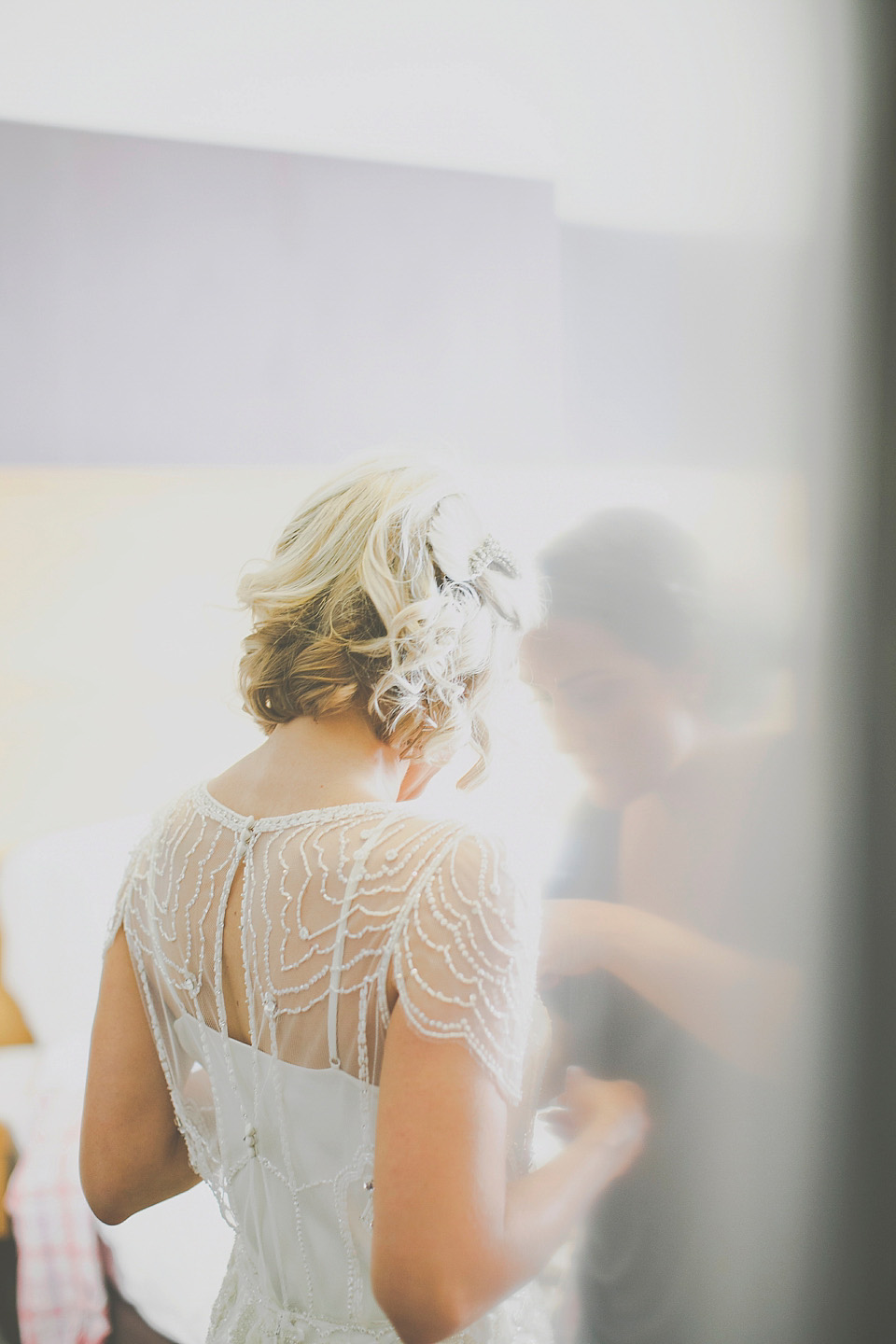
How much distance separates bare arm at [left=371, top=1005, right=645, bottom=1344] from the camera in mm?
586

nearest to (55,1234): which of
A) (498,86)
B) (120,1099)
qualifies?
(120,1099)

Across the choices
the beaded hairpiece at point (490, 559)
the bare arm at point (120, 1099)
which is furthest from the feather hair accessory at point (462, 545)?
the bare arm at point (120, 1099)

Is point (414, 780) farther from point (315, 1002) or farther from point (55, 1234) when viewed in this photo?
point (55, 1234)

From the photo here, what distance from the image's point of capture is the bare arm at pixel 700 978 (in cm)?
60

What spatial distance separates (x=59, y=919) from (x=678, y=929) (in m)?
1.12

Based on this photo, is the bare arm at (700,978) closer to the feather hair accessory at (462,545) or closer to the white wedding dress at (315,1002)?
the white wedding dress at (315,1002)

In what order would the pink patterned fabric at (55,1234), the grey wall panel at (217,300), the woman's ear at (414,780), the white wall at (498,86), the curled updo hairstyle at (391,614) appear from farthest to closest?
the pink patterned fabric at (55,1234)
the grey wall panel at (217,300)
the woman's ear at (414,780)
the curled updo hairstyle at (391,614)
the white wall at (498,86)

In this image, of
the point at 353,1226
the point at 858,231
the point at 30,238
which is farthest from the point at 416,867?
the point at 30,238

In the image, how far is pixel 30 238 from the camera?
3.75 ft

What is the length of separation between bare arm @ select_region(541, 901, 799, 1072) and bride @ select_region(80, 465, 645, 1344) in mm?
57

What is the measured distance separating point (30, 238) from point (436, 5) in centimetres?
63

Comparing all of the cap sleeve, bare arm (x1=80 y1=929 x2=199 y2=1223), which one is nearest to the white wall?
the cap sleeve

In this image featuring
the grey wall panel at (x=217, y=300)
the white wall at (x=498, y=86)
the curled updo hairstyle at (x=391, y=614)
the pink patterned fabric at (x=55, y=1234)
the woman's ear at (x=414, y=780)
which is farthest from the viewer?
the pink patterned fabric at (x=55, y=1234)

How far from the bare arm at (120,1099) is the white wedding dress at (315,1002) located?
0.02 metres
